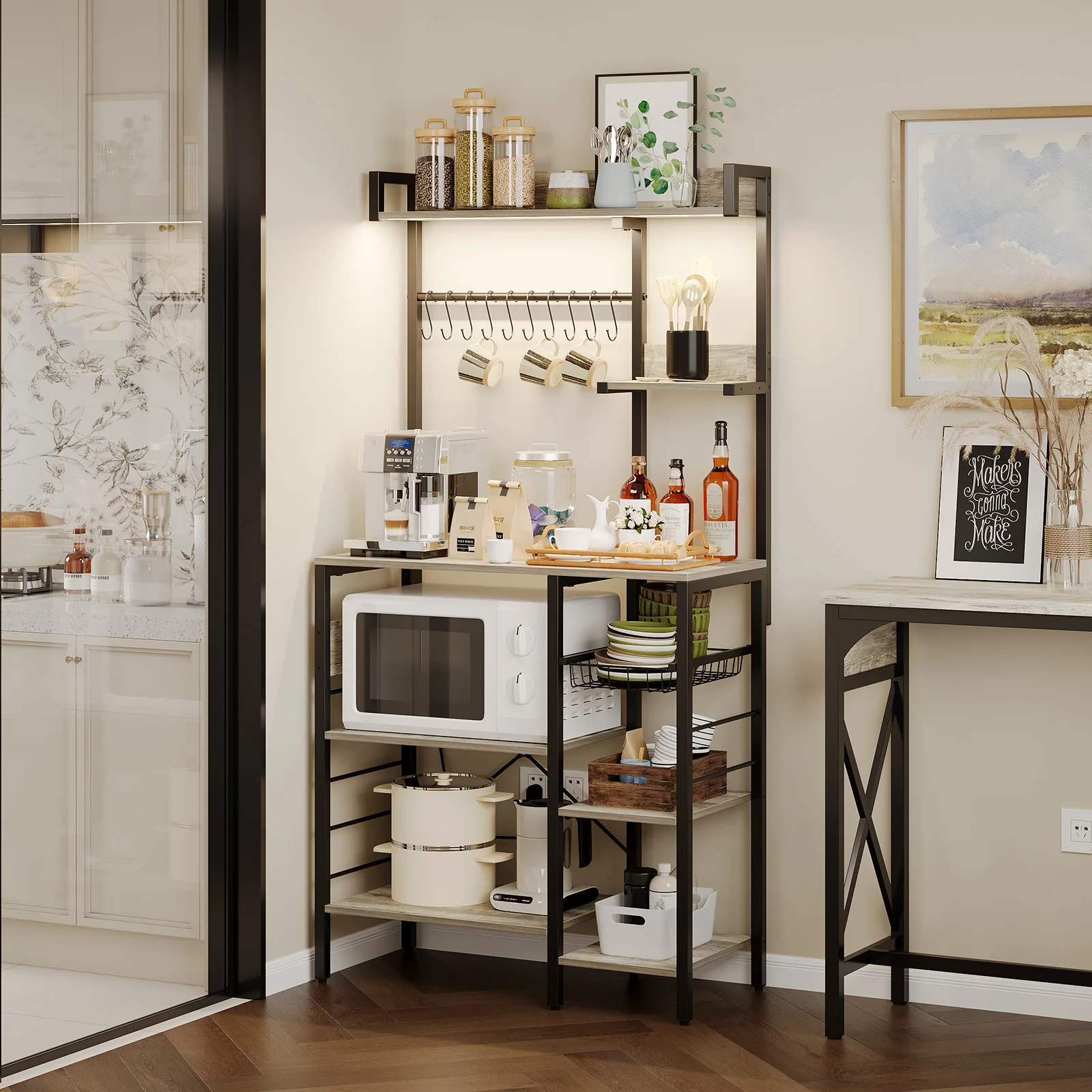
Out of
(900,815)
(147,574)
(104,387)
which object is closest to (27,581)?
(147,574)

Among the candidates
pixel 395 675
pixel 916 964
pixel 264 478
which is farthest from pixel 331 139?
pixel 916 964

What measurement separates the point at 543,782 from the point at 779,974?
2.45 feet

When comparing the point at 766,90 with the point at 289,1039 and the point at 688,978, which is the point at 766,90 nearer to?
the point at 688,978

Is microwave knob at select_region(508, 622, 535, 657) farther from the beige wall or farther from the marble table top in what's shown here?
the marble table top

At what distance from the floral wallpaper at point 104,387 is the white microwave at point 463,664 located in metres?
0.48

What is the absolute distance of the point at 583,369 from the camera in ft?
13.1

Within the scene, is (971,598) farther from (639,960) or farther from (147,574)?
(147,574)

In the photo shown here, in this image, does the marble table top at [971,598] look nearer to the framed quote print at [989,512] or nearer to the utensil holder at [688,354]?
the framed quote print at [989,512]

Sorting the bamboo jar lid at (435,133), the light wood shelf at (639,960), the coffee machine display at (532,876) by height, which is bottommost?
the light wood shelf at (639,960)

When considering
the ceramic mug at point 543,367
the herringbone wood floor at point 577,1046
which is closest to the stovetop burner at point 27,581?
the herringbone wood floor at point 577,1046

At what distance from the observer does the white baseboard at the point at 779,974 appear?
12.2 feet

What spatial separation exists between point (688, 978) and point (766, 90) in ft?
6.83

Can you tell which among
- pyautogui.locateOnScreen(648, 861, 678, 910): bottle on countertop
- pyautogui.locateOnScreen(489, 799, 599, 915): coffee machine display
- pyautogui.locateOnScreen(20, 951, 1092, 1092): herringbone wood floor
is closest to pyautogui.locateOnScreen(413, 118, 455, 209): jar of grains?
pyautogui.locateOnScreen(489, 799, 599, 915): coffee machine display

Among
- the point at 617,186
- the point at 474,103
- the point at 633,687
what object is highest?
the point at 474,103
